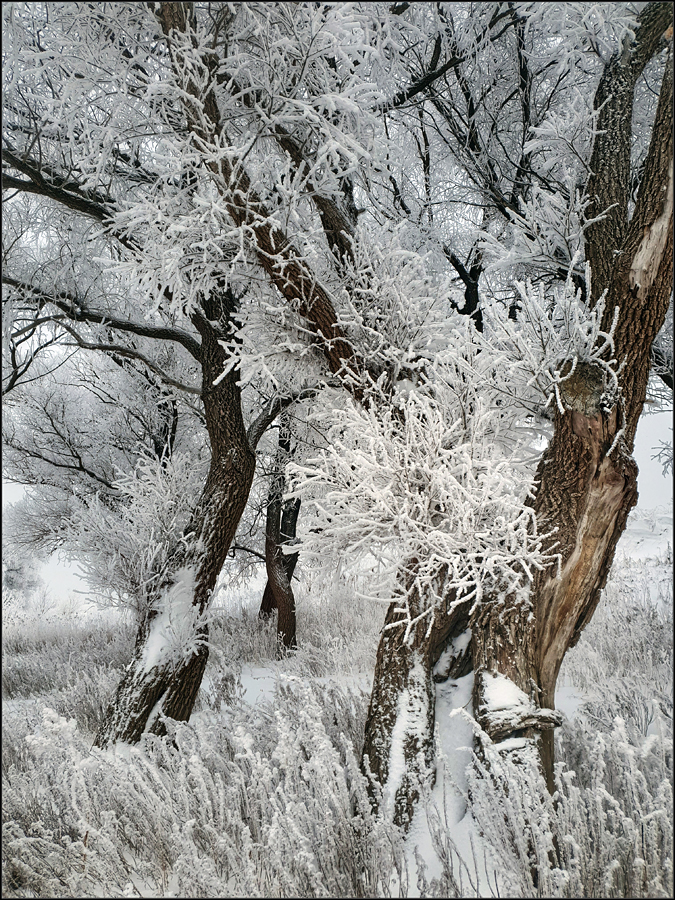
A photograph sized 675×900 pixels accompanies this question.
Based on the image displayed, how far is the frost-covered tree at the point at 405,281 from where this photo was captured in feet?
8.77

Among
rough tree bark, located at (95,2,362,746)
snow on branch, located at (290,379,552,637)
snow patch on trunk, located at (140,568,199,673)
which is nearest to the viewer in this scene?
snow on branch, located at (290,379,552,637)

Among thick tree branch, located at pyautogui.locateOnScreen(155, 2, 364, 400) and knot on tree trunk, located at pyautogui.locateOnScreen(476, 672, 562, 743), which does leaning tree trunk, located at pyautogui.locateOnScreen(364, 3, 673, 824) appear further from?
thick tree branch, located at pyautogui.locateOnScreen(155, 2, 364, 400)

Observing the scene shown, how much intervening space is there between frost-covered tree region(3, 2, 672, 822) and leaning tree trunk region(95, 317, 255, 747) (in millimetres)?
24

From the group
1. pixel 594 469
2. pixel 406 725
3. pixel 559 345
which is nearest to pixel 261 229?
pixel 559 345

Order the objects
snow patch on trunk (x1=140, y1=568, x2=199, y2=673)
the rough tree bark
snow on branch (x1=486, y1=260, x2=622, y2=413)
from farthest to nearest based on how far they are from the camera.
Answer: snow patch on trunk (x1=140, y1=568, x2=199, y2=673)
the rough tree bark
snow on branch (x1=486, y1=260, x2=622, y2=413)

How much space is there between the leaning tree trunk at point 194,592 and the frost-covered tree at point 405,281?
0.9 inches

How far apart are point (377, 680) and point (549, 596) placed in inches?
43.3

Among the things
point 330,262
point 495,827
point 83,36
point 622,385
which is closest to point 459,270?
point 330,262

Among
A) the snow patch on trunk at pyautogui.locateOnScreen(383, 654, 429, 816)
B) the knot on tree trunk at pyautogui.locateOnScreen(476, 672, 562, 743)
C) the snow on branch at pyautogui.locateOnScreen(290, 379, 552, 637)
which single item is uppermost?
the snow on branch at pyautogui.locateOnScreen(290, 379, 552, 637)

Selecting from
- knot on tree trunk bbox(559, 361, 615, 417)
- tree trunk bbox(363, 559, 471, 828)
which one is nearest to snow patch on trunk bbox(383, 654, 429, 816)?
tree trunk bbox(363, 559, 471, 828)

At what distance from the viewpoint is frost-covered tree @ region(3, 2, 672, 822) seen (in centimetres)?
267

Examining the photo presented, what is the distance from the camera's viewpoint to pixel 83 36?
9.84 feet

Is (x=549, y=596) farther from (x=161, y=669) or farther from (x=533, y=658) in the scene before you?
(x=161, y=669)

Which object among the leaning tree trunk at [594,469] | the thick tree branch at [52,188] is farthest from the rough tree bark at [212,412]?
the leaning tree trunk at [594,469]
